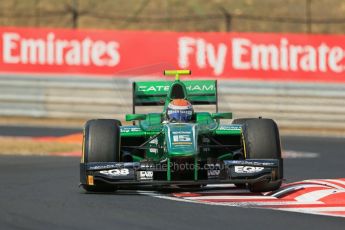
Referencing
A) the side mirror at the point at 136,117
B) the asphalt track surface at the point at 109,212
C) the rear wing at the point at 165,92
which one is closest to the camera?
the asphalt track surface at the point at 109,212

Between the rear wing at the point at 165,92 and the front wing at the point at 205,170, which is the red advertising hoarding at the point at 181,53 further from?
the front wing at the point at 205,170

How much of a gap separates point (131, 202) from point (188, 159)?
0.95 metres

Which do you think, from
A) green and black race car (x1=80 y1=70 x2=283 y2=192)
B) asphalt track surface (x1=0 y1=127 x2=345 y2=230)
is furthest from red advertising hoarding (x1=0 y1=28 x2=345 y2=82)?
green and black race car (x1=80 y1=70 x2=283 y2=192)

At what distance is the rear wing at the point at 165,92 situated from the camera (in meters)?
13.5

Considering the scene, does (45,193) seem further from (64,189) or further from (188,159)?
(188,159)

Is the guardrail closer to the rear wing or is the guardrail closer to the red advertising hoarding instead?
the red advertising hoarding

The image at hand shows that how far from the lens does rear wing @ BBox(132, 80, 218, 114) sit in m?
13.5

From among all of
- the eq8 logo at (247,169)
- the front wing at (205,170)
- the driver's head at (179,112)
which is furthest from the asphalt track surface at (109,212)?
the driver's head at (179,112)

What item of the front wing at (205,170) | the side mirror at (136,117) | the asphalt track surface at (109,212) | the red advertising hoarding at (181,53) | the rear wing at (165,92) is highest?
the red advertising hoarding at (181,53)

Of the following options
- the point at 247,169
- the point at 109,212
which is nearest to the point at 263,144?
the point at 247,169

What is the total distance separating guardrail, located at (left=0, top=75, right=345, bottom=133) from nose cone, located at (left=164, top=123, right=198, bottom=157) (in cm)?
1109

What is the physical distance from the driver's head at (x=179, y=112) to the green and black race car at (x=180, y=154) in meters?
0.08

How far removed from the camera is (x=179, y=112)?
12.6 m

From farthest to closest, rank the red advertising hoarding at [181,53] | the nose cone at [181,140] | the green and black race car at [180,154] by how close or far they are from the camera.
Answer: the red advertising hoarding at [181,53] < the green and black race car at [180,154] < the nose cone at [181,140]
